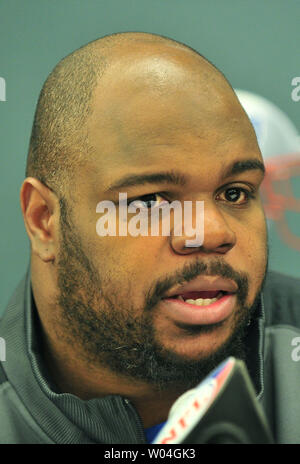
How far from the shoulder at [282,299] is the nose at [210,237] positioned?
1.14 ft

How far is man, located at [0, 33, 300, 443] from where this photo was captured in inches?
36.4

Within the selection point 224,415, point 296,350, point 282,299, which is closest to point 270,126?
point 282,299

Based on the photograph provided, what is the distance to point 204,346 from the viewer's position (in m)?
0.94

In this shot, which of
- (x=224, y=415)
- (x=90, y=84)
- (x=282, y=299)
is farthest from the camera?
(x=282, y=299)

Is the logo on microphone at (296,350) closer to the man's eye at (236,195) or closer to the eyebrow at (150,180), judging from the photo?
the man's eye at (236,195)

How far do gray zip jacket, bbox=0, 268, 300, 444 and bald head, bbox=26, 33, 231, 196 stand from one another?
0.27 m

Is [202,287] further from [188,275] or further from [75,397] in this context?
[75,397]

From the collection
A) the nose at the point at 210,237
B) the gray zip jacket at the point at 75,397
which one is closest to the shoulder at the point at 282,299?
the gray zip jacket at the point at 75,397

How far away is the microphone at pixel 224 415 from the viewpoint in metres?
0.60

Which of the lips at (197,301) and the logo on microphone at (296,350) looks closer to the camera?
Result: the lips at (197,301)

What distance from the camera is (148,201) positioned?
944 millimetres

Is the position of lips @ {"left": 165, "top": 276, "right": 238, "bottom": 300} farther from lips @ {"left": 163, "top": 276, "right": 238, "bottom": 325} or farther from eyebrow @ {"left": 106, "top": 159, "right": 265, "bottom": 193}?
eyebrow @ {"left": 106, "top": 159, "right": 265, "bottom": 193}

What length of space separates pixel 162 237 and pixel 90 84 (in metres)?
0.30
